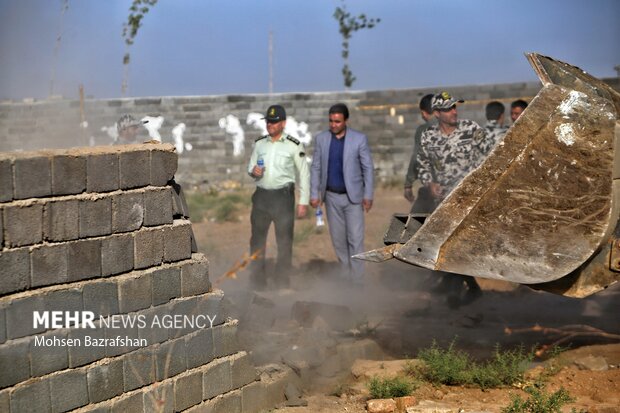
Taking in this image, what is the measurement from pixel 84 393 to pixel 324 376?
221cm

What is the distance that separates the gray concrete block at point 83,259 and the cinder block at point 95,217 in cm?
6

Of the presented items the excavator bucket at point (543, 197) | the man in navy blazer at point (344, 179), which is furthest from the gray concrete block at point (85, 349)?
the man in navy blazer at point (344, 179)

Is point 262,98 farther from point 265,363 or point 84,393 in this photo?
point 84,393

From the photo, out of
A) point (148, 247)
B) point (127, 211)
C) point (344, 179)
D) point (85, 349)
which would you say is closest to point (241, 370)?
point (148, 247)

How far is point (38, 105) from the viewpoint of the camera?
18.3 m

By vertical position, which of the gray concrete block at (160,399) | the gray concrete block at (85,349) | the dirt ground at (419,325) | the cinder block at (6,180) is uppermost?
the cinder block at (6,180)

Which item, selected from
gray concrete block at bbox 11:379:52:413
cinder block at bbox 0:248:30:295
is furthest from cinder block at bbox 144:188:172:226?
gray concrete block at bbox 11:379:52:413

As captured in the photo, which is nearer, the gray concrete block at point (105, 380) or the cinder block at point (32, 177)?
the cinder block at point (32, 177)

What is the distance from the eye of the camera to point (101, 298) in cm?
459

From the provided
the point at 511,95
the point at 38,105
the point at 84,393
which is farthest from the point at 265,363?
the point at 38,105

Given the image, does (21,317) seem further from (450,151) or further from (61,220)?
(450,151)

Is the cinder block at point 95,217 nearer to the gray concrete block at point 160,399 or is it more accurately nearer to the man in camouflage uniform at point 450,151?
the gray concrete block at point 160,399

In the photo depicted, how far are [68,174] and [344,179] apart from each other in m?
4.69

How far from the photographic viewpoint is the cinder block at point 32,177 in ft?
13.8
